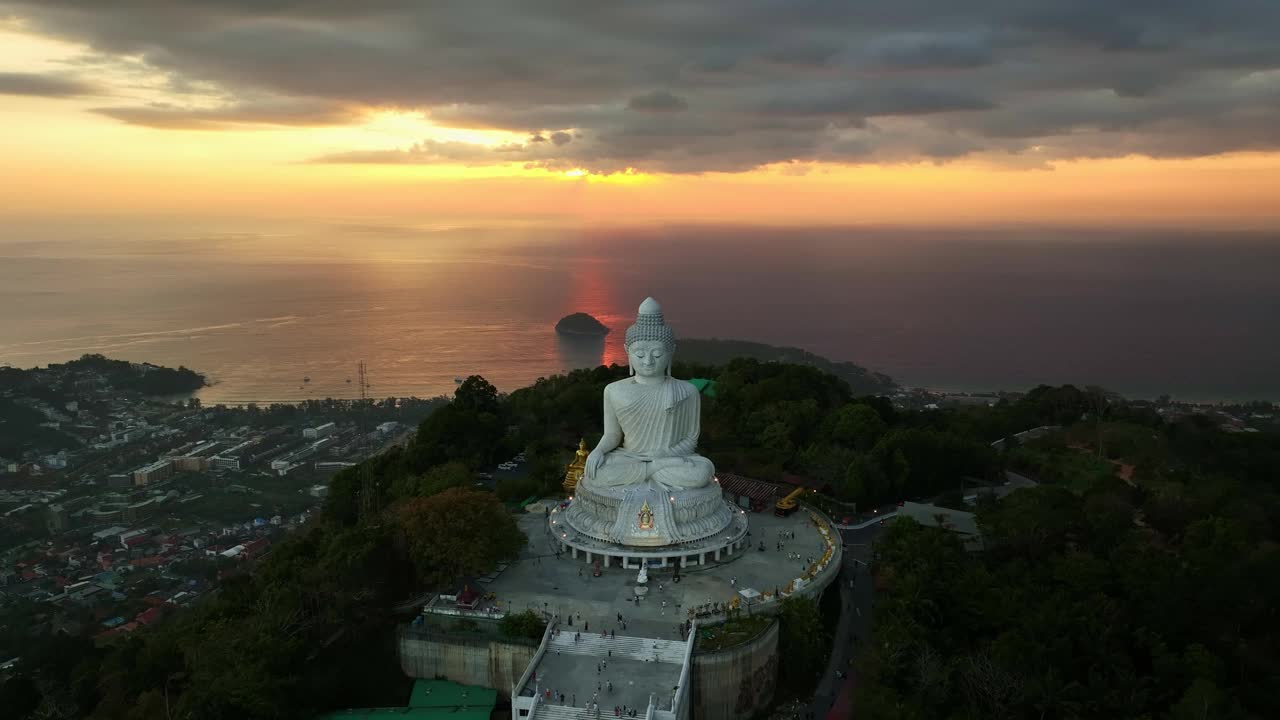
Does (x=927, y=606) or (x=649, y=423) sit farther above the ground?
(x=649, y=423)

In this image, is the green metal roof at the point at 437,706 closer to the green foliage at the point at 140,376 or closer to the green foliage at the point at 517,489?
the green foliage at the point at 517,489

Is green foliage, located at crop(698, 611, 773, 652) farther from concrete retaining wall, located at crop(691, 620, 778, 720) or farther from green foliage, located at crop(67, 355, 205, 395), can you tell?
green foliage, located at crop(67, 355, 205, 395)

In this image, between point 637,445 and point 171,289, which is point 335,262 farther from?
point 637,445

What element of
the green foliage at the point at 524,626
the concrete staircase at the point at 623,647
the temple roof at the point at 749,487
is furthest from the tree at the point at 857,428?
the green foliage at the point at 524,626

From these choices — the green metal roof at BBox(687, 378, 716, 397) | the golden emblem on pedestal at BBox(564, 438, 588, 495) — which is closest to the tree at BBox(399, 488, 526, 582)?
the golden emblem on pedestal at BBox(564, 438, 588, 495)

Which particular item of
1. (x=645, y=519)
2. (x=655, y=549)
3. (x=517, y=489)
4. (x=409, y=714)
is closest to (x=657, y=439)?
(x=645, y=519)

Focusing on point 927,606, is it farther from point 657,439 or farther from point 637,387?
point 637,387
